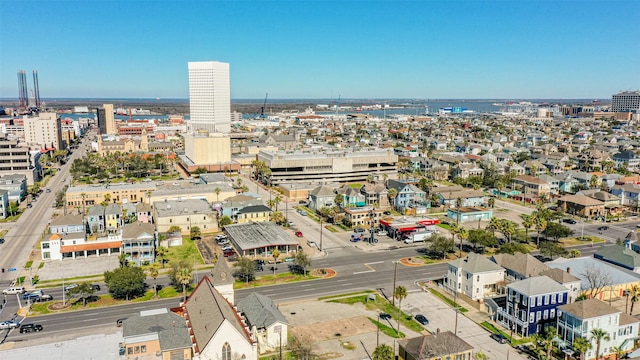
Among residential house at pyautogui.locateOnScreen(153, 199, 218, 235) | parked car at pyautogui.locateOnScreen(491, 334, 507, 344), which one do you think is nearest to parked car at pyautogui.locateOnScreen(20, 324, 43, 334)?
Result: residential house at pyautogui.locateOnScreen(153, 199, 218, 235)

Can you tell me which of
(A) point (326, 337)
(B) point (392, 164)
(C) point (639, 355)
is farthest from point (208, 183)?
(C) point (639, 355)

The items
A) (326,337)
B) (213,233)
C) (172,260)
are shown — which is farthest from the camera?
(213,233)

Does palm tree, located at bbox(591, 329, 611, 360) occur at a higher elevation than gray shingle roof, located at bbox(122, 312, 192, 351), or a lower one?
lower

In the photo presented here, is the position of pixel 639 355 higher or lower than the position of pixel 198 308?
lower

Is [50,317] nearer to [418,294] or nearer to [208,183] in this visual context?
[418,294]

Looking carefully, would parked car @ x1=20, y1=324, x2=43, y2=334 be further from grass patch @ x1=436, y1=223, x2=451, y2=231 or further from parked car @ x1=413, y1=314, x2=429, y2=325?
grass patch @ x1=436, y1=223, x2=451, y2=231
